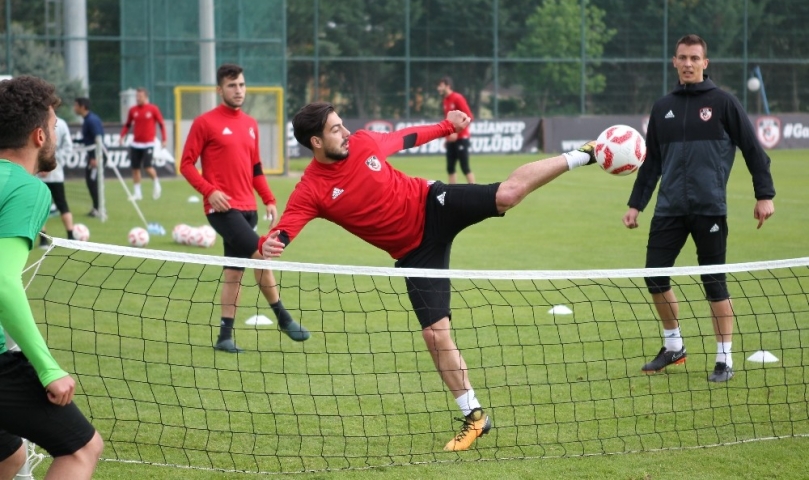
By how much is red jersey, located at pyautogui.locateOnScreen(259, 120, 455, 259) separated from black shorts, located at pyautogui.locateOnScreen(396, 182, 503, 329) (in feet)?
0.22

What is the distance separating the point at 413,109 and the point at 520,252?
83.6 ft

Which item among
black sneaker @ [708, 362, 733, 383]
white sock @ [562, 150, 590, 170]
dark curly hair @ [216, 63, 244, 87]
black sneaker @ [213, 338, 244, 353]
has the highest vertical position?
dark curly hair @ [216, 63, 244, 87]

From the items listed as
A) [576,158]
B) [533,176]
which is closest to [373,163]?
[533,176]

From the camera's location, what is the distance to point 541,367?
814 centimetres

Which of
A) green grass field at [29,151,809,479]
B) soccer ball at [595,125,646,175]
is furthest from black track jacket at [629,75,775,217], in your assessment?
soccer ball at [595,125,646,175]

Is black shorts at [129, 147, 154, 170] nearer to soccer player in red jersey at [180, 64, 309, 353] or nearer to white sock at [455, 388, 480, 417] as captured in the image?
soccer player in red jersey at [180, 64, 309, 353]

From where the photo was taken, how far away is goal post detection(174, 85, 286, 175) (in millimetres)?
28500

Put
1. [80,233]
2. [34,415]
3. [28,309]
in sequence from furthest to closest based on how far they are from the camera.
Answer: [80,233] < [34,415] < [28,309]

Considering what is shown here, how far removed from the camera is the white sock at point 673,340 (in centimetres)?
795

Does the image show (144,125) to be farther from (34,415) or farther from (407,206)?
(34,415)

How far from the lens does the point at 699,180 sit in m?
7.63

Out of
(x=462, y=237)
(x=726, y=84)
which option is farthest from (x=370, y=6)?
(x=462, y=237)

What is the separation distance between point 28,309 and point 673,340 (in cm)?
532

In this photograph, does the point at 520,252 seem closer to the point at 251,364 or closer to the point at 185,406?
the point at 251,364
